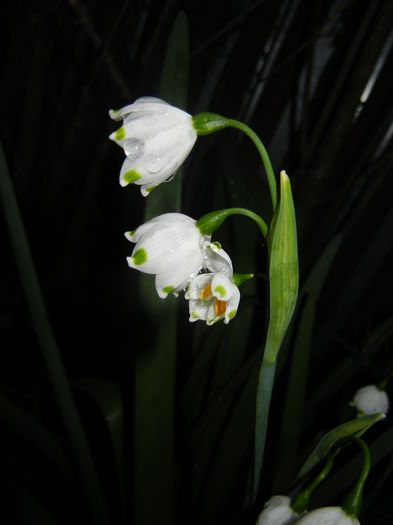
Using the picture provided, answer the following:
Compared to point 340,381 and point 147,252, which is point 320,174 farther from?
point 147,252

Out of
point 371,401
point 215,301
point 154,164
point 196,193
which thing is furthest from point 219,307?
point 196,193

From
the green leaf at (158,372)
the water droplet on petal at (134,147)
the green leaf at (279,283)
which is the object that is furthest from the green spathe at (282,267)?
the green leaf at (158,372)

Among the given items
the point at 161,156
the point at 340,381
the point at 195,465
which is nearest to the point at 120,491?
the point at 195,465

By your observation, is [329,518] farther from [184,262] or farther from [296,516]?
[184,262]

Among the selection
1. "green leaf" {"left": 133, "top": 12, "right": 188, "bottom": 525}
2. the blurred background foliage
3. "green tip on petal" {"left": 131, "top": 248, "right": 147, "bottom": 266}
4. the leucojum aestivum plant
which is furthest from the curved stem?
the blurred background foliage

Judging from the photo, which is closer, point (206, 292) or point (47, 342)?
point (206, 292)
